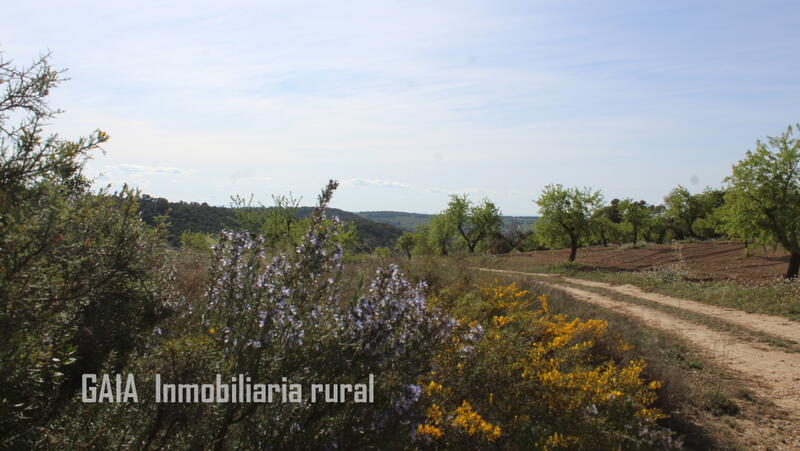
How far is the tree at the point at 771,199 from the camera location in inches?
778

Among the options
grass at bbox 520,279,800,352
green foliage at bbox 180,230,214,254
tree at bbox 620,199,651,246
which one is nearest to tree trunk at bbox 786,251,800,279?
grass at bbox 520,279,800,352

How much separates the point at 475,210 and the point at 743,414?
40.9m

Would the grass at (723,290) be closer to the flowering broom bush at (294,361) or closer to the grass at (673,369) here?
the grass at (673,369)

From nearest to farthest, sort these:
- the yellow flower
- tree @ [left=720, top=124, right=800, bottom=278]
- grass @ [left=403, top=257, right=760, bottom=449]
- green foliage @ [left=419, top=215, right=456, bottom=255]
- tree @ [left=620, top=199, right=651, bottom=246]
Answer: the yellow flower < grass @ [left=403, top=257, right=760, bottom=449] < tree @ [left=720, top=124, right=800, bottom=278] < green foliage @ [left=419, top=215, right=456, bottom=255] < tree @ [left=620, top=199, right=651, bottom=246]

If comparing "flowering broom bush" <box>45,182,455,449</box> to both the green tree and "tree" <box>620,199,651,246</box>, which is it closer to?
the green tree

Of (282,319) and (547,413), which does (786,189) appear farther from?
(282,319)

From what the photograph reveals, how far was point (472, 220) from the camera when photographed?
154ft

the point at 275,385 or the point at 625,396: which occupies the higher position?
the point at 275,385

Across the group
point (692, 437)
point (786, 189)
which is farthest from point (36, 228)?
point (786, 189)

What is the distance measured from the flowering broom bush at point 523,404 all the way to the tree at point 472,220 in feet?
135

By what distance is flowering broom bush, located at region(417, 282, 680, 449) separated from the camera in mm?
4027

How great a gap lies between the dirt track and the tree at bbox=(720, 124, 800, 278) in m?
6.62

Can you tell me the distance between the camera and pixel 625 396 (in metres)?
5.43

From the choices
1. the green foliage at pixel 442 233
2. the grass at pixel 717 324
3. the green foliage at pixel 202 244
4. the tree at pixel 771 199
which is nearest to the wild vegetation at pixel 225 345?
the green foliage at pixel 202 244
